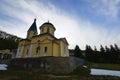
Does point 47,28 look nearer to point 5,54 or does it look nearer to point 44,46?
point 44,46

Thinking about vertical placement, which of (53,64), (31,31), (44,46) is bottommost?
(53,64)

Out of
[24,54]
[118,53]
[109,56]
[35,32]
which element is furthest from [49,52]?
[118,53]

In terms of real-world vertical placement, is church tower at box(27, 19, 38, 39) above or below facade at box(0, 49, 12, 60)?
above

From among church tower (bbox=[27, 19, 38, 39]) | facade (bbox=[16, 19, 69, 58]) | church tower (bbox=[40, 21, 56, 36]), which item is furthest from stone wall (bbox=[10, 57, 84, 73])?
church tower (bbox=[27, 19, 38, 39])

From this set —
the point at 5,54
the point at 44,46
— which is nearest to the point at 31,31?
the point at 44,46

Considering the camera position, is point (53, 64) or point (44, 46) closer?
point (53, 64)

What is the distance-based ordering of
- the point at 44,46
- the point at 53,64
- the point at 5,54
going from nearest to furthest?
1. the point at 53,64
2. the point at 44,46
3. the point at 5,54

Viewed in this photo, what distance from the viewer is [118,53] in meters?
41.2

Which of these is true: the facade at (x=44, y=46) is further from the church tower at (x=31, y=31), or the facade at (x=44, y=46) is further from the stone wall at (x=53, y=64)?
the stone wall at (x=53, y=64)

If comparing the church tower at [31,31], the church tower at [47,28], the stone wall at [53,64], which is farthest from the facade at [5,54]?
the stone wall at [53,64]

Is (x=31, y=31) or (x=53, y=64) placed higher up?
(x=31, y=31)

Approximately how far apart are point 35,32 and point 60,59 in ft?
49.1

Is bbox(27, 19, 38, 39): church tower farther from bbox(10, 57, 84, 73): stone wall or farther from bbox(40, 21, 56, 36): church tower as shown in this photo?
Answer: bbox(10, 57, 84, 73): stone wall

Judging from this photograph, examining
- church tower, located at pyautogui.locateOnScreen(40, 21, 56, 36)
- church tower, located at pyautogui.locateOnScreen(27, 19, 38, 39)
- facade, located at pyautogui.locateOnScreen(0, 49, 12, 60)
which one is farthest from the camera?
facade, located at pyautogui.locateOnScreen(0, 49, 12, 60)
